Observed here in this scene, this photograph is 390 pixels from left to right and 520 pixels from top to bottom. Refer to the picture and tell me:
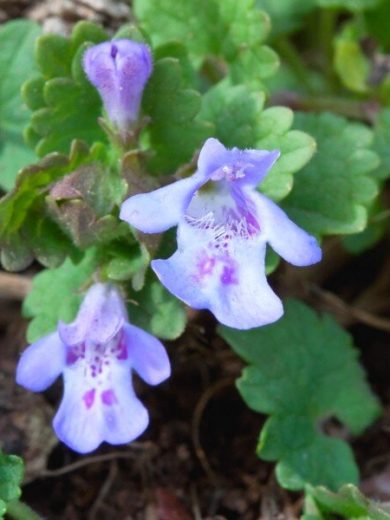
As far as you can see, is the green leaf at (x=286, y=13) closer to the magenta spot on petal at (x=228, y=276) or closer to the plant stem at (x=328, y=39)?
the plant stem at (x=328, y=39)

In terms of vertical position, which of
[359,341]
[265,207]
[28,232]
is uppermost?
[265,207]

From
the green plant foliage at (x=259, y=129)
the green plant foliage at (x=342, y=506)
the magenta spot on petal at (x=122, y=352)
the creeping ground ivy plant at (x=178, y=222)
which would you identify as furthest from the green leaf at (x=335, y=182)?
the green plant foliage at (x=342, y=506)

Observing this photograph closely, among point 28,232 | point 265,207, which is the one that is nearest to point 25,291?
point 28,232

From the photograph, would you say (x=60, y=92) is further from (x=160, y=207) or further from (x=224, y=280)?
(x=224, y=280)

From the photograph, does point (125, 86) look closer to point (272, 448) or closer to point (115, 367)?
point (115, 367)

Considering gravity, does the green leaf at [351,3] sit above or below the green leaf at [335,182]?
above

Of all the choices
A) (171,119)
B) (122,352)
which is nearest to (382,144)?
(171,119)
